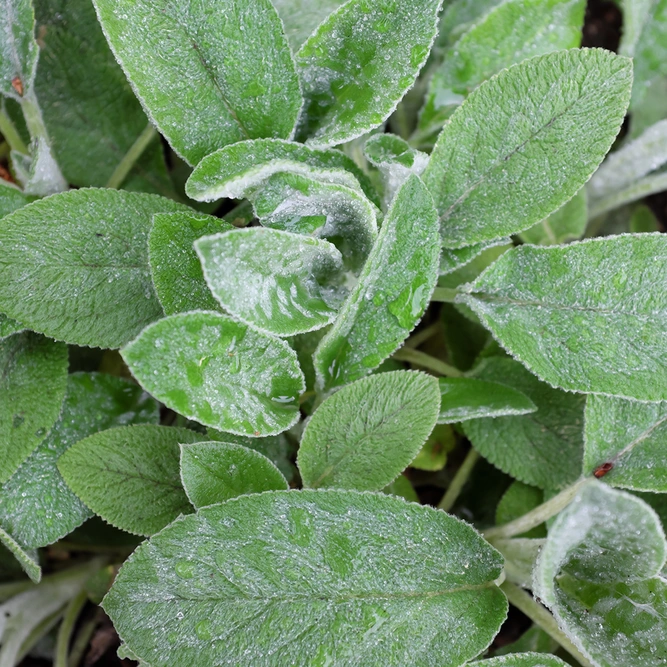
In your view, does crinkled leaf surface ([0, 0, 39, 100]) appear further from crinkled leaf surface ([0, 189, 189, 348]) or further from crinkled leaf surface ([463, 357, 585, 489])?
crinkled leaf surface ([463, 357, 585, 489])

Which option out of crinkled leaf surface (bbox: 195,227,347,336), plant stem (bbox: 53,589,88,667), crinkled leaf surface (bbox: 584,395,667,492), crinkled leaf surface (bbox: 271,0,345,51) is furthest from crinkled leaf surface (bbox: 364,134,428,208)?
plant stem (bbox: 53,589,88,667)

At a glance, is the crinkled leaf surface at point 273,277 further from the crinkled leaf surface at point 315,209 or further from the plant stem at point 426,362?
the plant stem at point 426,362

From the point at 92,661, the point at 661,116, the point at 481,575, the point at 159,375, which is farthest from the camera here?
the point at 661,116

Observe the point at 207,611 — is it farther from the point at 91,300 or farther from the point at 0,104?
the point at 0,104

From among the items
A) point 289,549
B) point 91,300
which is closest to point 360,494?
point 289,549

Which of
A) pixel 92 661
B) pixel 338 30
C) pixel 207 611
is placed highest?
pixel 338 30

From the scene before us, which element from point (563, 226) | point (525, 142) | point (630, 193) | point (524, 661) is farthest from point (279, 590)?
point (630, 193)
